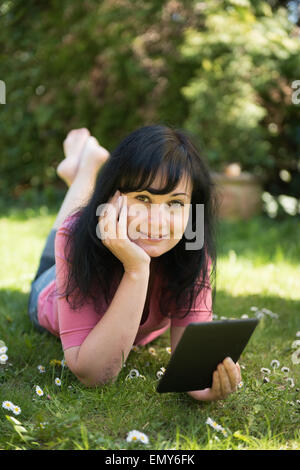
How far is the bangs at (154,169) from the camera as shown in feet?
5.14

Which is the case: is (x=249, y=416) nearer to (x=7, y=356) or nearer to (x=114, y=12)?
(x=7, y=356)

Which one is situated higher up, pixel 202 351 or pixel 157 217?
pixel 157 217

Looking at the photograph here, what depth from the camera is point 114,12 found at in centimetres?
535

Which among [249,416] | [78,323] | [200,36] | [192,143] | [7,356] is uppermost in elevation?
[200,36]

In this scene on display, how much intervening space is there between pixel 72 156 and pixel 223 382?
5.86 feet

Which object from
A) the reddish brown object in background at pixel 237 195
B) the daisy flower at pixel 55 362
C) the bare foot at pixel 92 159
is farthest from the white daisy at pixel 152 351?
the reddish brown object in background at pixel 237 195

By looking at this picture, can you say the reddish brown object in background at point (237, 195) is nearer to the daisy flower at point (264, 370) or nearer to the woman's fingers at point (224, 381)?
the daisy flower at point (264, 370)

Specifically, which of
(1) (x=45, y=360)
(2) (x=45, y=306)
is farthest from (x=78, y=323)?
(2) (x=45, y=306)

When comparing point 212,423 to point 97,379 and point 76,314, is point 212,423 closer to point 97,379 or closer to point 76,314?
point 97,379

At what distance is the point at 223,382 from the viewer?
1503 millimetres

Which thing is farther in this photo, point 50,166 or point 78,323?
point 50,166

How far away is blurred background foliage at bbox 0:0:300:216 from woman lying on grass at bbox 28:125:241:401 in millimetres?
2941

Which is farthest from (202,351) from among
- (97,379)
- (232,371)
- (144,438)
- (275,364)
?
(275,364)

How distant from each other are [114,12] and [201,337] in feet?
15.5
